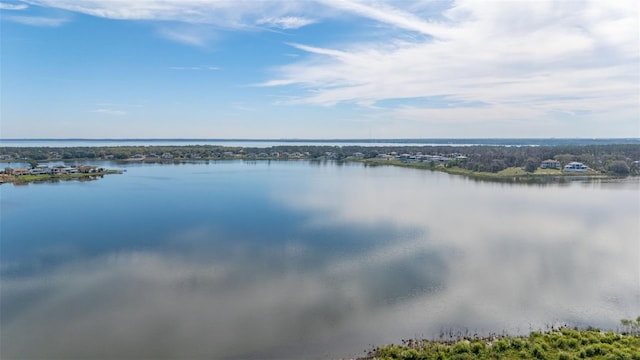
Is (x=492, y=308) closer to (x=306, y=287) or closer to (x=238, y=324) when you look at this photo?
(x=306, y=287)

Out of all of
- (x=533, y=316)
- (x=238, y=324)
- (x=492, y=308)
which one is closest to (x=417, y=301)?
(x=492, y=308)

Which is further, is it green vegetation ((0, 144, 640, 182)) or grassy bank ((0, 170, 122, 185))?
green vegetation ((0, 144, 640, 182))

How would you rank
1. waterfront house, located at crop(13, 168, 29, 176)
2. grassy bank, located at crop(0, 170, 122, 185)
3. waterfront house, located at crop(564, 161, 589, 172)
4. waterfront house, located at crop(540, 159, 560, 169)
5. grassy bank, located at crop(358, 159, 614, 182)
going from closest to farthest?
grassy bank, located at crop(0, 170, 122, 185), waterfront house, located at crop(13, 168, 29, 176), grassy bank, located at crop(358, 159, 614, 182), waterfront house, located at crop(564, 161, 589, 172), waterfront house, located at crop(540, 159, 560, 169)

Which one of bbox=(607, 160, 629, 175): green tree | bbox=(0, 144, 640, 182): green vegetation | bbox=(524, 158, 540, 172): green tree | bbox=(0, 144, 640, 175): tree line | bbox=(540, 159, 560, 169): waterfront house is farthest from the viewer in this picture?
bbox=(540, 159, 560, 169): waterfront house

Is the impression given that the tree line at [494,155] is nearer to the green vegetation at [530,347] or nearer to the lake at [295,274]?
the lake at [295,274]

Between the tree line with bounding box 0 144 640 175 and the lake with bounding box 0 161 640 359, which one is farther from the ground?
the tree line with bounding box 0 144 640 175

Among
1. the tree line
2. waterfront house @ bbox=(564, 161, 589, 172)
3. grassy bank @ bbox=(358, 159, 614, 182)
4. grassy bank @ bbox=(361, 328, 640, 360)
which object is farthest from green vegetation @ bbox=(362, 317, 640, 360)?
waterfront house @ bbox=(564, 161, 589, 172)

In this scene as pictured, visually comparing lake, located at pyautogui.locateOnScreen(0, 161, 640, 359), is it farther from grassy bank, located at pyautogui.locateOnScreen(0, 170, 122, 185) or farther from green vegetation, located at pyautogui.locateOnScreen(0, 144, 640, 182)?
green vegetation, located at pyautogui.locateOnScreen(0, 144, 640, 182)

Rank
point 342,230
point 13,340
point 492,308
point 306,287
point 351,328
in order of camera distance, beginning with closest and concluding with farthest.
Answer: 1. point 13,340
2. point 351,328
3. point 492,308
4. point 306,287
5. point 342,230
